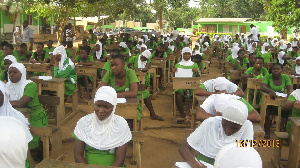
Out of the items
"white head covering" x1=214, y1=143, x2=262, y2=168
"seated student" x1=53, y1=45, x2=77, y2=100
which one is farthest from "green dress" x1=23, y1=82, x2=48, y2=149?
"white head covering" x1=214, y1=143, x2=262, y2=168

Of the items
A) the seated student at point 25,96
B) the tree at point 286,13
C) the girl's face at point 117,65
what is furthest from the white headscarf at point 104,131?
the tree at point 286,13

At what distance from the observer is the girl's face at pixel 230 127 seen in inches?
106

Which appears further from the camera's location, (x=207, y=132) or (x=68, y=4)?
(x=68, y=4)

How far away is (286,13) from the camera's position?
13508 mm

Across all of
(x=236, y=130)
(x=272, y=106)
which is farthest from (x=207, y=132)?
(x=272, y=106)

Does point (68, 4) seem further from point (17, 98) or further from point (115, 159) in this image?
point (115, 159)

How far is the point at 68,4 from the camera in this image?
11070 mm

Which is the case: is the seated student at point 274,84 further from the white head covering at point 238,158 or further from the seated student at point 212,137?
the white head covering at point 238,158

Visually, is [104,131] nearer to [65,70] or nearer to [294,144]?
[294,144]

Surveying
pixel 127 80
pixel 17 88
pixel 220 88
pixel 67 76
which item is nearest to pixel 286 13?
pixel 67 76

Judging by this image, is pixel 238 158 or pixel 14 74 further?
pixel 14 74

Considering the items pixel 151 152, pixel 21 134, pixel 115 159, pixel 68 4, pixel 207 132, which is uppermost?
pixel 68 4

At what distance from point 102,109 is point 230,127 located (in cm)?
107

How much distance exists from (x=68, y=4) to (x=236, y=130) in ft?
30.9
